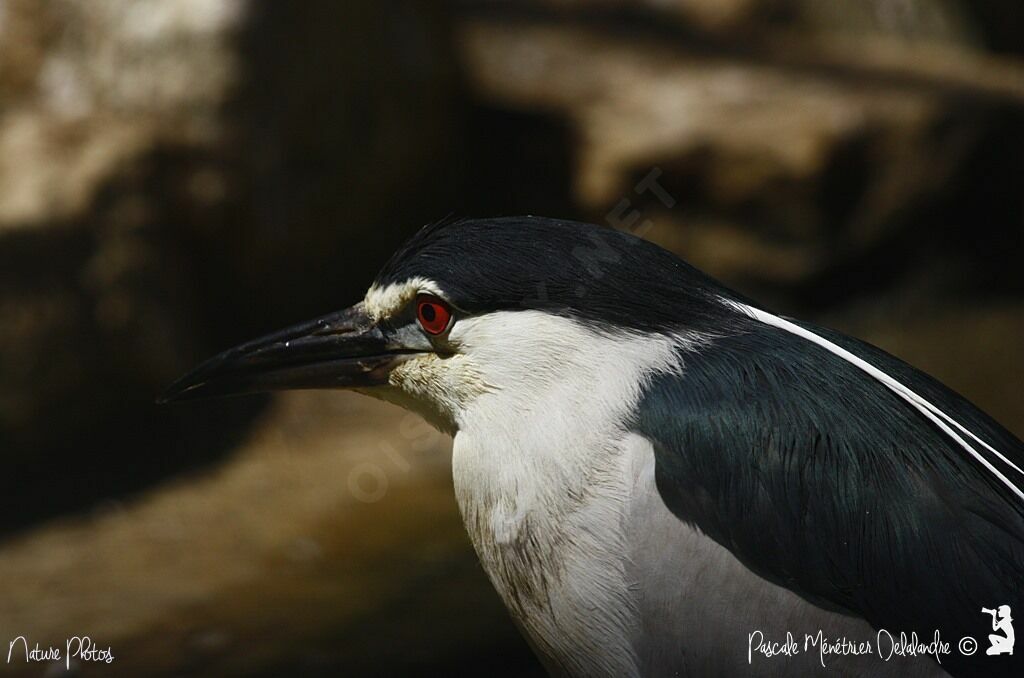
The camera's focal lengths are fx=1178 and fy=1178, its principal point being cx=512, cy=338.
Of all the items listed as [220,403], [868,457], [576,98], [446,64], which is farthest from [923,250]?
[868,457]

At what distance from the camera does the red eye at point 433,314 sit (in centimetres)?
256

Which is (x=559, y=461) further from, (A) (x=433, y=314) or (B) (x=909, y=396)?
(B) (x=909, y=396)

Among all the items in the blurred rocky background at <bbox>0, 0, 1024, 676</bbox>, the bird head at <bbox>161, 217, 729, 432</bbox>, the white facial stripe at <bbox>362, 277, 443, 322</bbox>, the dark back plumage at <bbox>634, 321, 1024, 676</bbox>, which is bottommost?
the dark back plumage at <bbox>634, 321, 1024, 676</bbox>

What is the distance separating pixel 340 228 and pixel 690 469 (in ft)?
13.8

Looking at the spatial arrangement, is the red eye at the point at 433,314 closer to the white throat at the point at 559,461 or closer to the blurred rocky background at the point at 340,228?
the white throat at the point at 559,461

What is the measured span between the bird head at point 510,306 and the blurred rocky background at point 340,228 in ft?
5.79

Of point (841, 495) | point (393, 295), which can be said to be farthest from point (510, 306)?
point (841, 495)

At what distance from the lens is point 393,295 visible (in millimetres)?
2641

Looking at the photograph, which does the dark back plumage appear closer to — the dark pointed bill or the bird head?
the bird head

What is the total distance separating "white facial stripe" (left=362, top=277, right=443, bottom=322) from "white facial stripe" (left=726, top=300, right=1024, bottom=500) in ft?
2.19

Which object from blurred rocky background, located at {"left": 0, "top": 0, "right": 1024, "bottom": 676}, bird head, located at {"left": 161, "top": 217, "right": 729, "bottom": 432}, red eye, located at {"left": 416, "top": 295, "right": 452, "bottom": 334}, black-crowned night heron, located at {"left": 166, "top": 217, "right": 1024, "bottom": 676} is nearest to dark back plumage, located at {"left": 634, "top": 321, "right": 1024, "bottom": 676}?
black-crowned night heron, located at {"left": 166, "top": 217, "right": 1024, "bottom": 676}

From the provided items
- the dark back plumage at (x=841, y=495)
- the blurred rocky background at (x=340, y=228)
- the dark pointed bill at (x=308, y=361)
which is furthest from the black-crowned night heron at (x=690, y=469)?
the blurred rocky background at (x=340, y=228)

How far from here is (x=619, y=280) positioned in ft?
8.04

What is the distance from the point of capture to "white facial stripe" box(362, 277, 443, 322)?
8.39 ft
